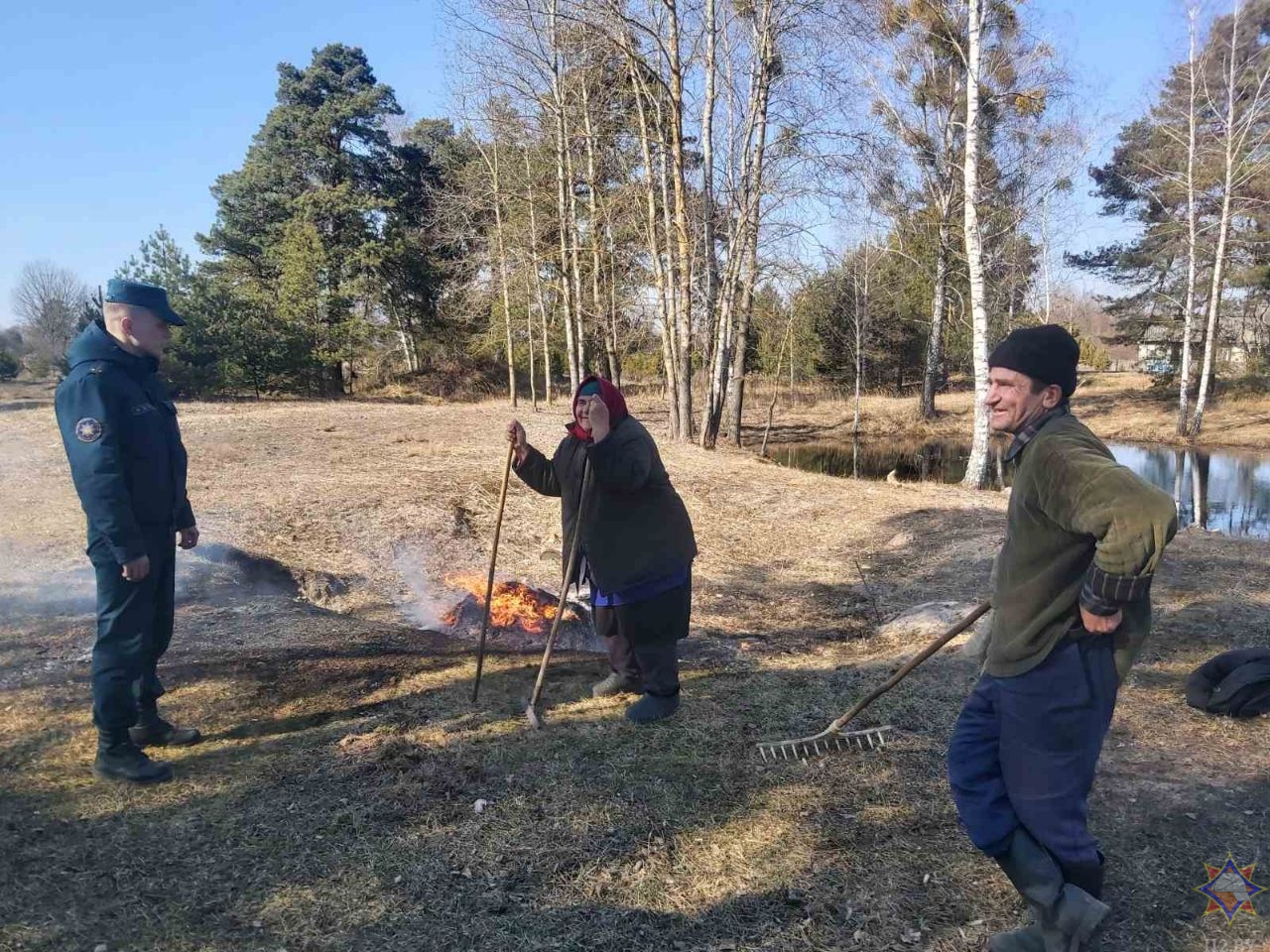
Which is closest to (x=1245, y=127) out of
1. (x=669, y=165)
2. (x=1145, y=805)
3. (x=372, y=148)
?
(x=669, y=165)

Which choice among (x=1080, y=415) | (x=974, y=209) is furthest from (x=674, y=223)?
(x=1080, y=415)

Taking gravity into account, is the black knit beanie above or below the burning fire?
above

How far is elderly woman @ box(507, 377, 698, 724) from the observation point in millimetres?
3949

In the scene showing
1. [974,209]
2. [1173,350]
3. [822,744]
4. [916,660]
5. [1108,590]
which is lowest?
[822,744]

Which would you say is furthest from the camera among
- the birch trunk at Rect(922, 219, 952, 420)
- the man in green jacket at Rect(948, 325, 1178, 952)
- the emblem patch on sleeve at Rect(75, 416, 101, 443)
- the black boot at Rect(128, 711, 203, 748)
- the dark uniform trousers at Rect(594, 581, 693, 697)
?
the birch trunk at Rect(922, 219, 952, 420)

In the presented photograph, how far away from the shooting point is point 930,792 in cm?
347

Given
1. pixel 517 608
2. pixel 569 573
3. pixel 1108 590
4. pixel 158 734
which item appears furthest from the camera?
pixel 517 608

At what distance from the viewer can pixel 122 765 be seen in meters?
3.40

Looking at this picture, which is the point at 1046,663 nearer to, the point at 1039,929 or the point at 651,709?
the point at 1039,929

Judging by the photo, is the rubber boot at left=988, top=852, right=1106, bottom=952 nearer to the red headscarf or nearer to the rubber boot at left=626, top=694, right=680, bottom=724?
the rubber boot at left=626, top=694, right=680, bottom=724

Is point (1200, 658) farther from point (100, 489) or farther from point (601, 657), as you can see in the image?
point (100, 489)

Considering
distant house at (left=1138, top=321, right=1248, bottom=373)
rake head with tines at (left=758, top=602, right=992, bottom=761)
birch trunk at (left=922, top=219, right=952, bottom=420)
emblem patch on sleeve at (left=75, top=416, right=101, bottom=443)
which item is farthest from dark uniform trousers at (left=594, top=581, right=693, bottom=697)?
distant house at (left=1138, top=321, right=1248, bottom=373)

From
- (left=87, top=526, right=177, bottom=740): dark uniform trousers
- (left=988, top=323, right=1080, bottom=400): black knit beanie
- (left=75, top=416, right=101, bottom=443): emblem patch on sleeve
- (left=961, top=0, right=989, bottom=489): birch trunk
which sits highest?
(left=961, top=0, right=989, bottom=489): birch trunk

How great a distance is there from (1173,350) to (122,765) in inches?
1288
